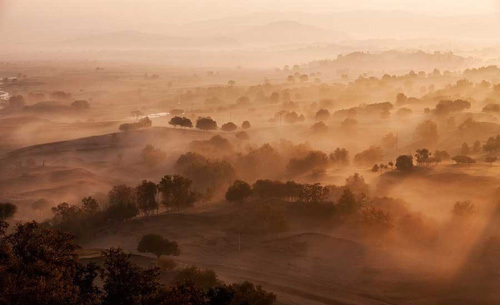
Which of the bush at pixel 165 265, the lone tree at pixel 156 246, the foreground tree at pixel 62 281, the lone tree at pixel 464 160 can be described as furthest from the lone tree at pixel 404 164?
the foreground tree at pixel 62 281

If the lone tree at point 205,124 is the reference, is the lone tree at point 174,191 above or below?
below

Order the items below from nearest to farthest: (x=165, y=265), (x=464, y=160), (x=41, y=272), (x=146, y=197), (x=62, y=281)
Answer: (x=62, y=281), (x=41, y=272), (x=165, y=265), (x=146, y=197), (x=464, y=160)

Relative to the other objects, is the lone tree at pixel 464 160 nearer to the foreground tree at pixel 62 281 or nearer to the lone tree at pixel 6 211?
the foreground tree at pixel 62 281

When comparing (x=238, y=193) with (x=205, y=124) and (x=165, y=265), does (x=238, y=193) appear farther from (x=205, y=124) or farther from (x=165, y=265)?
(x=205, y=124)

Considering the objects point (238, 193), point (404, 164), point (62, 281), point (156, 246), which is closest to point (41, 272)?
point (62, 281)

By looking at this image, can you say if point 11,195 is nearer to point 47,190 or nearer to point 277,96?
point 47,190

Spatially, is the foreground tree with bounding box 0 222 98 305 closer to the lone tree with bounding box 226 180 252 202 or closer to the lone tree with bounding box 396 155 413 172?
the lone tree with bounding box 226 180 252 202

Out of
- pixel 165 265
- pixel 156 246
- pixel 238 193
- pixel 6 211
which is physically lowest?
pixel 165 265

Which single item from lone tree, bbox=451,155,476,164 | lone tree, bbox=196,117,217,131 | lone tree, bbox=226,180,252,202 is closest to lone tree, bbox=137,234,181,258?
lone tree, bbox=226,180,252,202
